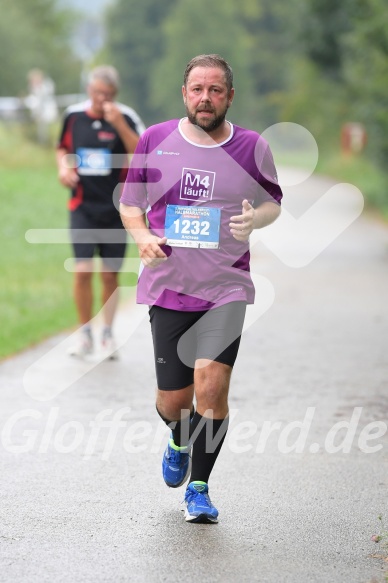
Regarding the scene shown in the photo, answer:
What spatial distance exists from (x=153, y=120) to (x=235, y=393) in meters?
104

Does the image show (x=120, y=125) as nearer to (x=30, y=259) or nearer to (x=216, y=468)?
(x=216, y=468)

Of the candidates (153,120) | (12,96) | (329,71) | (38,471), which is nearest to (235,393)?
(38,471)

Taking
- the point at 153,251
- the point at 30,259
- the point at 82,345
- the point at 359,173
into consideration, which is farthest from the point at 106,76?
the point at 359,173

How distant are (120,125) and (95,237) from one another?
3.15ft

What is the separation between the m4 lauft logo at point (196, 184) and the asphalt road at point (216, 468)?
1.47 meters

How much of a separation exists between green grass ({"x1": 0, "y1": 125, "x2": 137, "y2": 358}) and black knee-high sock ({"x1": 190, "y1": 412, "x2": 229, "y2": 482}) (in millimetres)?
5151

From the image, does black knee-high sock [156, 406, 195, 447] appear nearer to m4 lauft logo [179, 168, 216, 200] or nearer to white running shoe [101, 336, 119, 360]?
m4 lauft logo [179, 168, 216, 200]

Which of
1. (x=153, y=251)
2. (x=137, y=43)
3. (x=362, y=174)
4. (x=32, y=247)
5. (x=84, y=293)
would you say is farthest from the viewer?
(x=137, y=43)

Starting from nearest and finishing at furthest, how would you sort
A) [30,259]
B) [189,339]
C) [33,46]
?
1. [189,339]
2. [30,259]
3. [33,46]

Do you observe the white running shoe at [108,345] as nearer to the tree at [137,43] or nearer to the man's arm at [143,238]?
the man's arm at [143,238]

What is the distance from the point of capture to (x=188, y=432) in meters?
6.21

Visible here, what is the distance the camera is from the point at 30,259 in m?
19.2

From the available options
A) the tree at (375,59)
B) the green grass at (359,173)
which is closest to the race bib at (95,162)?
the tree at (375,59)

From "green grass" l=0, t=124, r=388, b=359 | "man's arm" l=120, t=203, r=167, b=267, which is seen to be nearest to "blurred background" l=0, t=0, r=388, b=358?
"green grass" l=0, t=124, r=388, b=359
